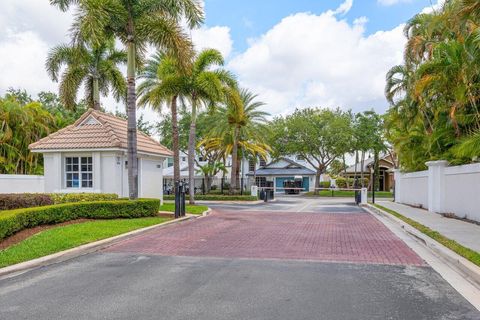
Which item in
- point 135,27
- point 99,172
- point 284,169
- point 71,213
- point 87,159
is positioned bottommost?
point 71,213

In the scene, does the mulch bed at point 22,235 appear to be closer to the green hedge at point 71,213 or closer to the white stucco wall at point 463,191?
the green hedge at point 71,213

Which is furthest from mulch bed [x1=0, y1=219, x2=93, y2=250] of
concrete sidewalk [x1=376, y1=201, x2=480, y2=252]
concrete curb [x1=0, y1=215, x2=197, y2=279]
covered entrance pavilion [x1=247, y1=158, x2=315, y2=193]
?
covered entrance pavilion [x1=247, y1=158, x2=315, y2=193]

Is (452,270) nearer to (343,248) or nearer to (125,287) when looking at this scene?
(343,248)

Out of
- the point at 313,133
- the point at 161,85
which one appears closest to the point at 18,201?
the point at 161,85

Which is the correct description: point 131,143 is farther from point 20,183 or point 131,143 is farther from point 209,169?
point 209,169

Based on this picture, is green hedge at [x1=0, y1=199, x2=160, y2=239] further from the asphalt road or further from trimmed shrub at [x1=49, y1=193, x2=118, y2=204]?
the asphalt road

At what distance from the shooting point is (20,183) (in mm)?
21125

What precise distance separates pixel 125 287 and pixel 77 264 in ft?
7.56

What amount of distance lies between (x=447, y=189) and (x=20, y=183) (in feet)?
65.1

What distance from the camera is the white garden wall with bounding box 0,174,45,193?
20391 millimetres

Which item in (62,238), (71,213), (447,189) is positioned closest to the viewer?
(62,238)

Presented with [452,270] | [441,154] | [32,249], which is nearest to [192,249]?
[32,249]

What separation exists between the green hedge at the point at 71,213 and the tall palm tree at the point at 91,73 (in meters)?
11.9

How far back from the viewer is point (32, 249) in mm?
9180
